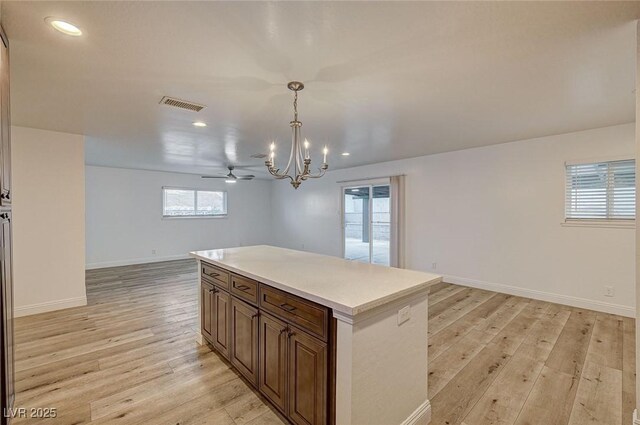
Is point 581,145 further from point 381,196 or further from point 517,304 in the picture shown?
point 381,196

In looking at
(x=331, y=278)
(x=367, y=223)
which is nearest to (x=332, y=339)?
(x=331, y=278)

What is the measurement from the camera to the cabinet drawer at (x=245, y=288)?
2.08 m

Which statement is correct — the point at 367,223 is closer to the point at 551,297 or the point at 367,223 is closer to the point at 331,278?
the point at 551,297

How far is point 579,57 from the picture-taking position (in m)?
1.97

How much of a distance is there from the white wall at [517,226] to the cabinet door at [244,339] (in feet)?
13.0

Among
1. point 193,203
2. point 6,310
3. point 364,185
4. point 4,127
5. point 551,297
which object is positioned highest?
point 364,185

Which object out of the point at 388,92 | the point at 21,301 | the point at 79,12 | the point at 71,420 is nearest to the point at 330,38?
the point at 388,92

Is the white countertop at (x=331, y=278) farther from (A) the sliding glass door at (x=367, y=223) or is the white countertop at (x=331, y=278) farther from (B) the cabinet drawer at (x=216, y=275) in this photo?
(A) the sliding glass door at (x=367, y=223)

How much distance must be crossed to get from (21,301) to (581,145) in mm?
7562

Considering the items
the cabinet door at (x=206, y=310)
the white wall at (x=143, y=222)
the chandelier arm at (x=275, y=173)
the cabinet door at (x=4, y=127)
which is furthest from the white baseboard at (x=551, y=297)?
the white wall at (x=143, y=222)

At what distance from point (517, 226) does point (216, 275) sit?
4.37m

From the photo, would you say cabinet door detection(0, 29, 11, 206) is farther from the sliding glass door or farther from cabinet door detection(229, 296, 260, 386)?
the sliding glass door

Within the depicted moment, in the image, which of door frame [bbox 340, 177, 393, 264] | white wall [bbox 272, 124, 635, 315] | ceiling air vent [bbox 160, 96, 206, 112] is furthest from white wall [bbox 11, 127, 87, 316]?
door frame [bbox 340, 177, 393, 264]

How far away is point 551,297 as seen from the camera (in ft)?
13.3
